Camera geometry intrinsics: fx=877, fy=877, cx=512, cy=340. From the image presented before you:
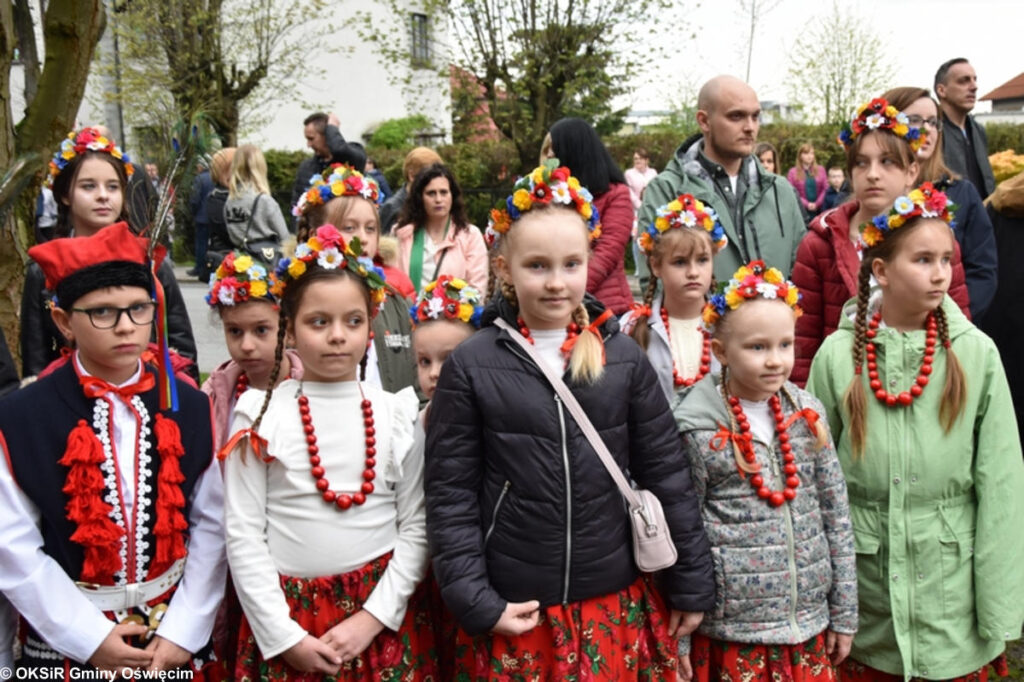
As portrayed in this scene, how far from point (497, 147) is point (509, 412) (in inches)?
639

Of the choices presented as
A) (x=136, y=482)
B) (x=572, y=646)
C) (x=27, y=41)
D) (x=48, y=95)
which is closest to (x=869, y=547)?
(x=572, y=646)

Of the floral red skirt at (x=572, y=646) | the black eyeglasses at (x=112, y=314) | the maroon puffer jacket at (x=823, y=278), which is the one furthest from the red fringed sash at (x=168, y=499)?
the maroon puffer jacket at (x=823, y=278)

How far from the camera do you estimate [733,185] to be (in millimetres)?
4320

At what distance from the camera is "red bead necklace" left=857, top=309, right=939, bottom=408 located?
3.02 m

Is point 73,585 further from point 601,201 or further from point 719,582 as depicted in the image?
point 601,201

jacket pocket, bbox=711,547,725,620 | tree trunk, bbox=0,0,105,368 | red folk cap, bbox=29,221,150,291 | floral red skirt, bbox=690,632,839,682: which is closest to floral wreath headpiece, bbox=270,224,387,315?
red folk cap, bbox=29,221,150,291

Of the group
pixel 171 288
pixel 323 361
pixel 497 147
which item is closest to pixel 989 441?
pixel 323 361

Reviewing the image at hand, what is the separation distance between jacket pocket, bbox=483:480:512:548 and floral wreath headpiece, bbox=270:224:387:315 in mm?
818

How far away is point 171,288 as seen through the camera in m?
3.97

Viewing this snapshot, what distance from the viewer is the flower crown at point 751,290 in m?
2.92

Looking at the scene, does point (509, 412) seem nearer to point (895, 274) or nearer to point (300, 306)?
point (300, 306)

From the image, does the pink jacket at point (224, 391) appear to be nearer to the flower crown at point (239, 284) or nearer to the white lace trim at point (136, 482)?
the flower crown at point (239, 284)

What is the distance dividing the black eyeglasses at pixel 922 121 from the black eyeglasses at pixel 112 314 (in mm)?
3234

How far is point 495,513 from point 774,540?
2.98 feet
